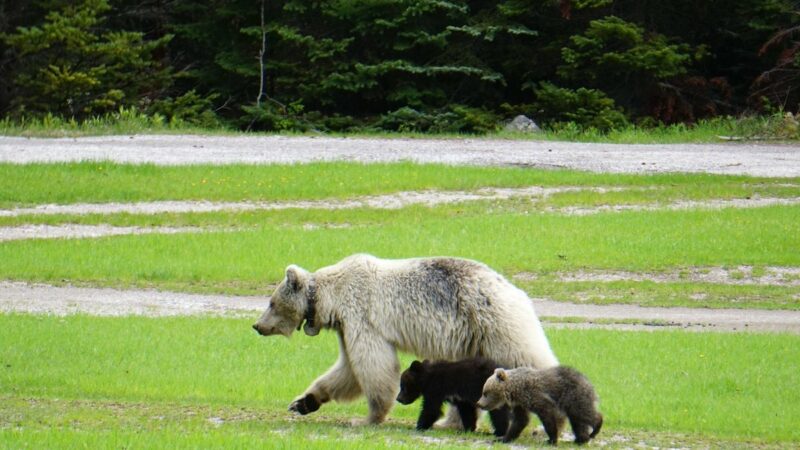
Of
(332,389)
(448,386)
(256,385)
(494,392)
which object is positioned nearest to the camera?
(494,392)

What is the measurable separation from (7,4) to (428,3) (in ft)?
39.8

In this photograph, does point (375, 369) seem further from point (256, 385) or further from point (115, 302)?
point (115, 302)

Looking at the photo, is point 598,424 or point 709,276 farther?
point 709,276

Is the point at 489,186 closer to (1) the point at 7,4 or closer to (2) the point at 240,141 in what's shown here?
(2) the point at 240,141

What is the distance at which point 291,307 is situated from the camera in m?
11.6

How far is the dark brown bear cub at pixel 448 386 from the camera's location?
35.3 ft

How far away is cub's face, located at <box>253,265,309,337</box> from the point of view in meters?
11.6

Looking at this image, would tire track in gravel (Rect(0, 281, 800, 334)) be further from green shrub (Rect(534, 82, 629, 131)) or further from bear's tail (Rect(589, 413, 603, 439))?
green shrub (Rect(534, 82, 629, 131))

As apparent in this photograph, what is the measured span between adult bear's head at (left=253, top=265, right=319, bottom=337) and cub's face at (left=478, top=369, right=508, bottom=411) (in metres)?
1.89

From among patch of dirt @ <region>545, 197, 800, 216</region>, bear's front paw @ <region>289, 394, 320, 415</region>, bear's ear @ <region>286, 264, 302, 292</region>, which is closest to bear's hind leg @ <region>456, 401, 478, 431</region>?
bear's front paw @ <region>289, 394, 320, 415</region>

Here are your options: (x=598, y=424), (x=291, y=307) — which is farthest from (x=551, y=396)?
(x=291, y=307)

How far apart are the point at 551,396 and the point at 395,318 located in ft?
5.54

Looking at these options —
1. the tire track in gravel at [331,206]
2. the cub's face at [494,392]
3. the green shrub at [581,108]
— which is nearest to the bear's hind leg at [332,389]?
the cub's face at [494,392]

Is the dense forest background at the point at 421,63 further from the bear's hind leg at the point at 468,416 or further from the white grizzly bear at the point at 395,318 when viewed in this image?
the bear's hind leg at the point at 468,416
